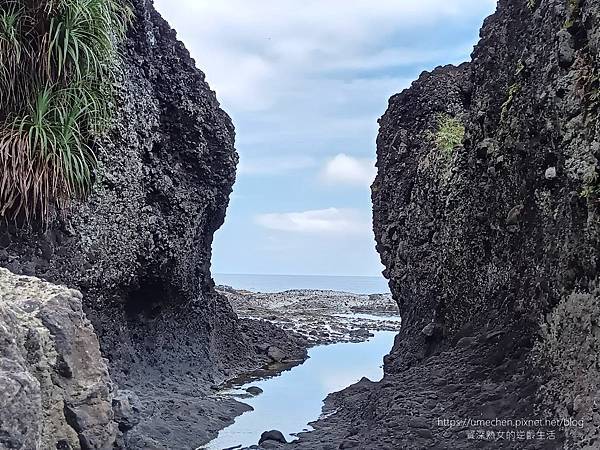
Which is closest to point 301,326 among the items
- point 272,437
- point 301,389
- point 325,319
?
point 325,319

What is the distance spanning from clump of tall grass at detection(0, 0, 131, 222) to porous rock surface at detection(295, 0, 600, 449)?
4.62 metres

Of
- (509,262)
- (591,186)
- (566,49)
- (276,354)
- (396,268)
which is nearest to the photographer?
(591,186)

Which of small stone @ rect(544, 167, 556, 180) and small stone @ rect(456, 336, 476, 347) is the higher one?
small stone @ rect(544, 167, 556, 180)

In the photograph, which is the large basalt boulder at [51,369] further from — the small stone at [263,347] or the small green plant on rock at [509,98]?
the small stone at [263,347]

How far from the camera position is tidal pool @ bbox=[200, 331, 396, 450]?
9570mm

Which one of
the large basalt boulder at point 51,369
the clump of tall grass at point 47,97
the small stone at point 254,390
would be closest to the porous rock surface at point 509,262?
the small stone at point 254,390

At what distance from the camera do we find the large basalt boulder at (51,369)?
3820mm

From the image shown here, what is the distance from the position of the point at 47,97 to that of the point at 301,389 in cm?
717

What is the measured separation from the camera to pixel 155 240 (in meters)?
12.1

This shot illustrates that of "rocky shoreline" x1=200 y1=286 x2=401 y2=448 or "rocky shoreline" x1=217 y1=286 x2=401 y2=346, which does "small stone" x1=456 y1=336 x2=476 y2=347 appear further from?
"rocky shoreline" x1=217 y1=286 x2=401 y2=346

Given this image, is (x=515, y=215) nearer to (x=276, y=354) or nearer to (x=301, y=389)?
(x=301, y=389)

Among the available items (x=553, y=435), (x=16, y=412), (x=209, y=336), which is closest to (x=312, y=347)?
(x=209, y=336)

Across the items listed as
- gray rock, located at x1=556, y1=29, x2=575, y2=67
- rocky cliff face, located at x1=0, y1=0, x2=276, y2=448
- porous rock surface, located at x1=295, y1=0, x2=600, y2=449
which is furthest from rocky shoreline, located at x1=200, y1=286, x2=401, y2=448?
gray rock, located at x1=556, y1=29, x2=575, y2=67

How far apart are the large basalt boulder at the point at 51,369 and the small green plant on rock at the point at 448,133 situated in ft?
21.9
